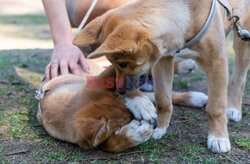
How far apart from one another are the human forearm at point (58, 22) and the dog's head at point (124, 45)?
3.22 ft

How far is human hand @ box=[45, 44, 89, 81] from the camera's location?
9.87ft

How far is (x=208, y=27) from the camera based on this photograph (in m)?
2.23

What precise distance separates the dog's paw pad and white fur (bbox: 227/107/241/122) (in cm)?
130

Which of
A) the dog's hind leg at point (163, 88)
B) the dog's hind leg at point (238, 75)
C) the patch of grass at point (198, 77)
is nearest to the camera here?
the dog's hind leg at point (163, 88)

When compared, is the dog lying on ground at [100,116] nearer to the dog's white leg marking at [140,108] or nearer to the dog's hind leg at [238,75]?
the dog's white leg marking at [140,108]

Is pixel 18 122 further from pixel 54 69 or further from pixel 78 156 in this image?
pixel 78 156

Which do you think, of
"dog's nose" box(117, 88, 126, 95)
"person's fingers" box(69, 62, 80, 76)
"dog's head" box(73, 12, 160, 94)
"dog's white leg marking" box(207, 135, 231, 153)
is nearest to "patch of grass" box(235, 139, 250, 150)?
"dog's white leg marking" box(207, 135, 231, 153)

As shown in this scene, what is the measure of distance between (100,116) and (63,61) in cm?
122

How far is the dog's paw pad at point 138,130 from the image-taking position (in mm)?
1960

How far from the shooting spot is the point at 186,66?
402 centimetres

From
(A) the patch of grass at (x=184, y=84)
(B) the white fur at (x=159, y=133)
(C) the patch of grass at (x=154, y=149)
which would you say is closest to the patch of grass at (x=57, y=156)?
(C) the patch of grass at (x=154, y=149)

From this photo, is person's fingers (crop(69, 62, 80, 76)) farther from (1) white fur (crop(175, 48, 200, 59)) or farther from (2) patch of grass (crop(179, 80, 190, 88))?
(2) patch of grass (crop(179, 80, 190, 88))

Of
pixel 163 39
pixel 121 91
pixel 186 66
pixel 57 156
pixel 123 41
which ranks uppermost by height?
pixel 123 41

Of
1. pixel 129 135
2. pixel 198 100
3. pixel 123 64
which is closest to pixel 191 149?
pixel 129 135
